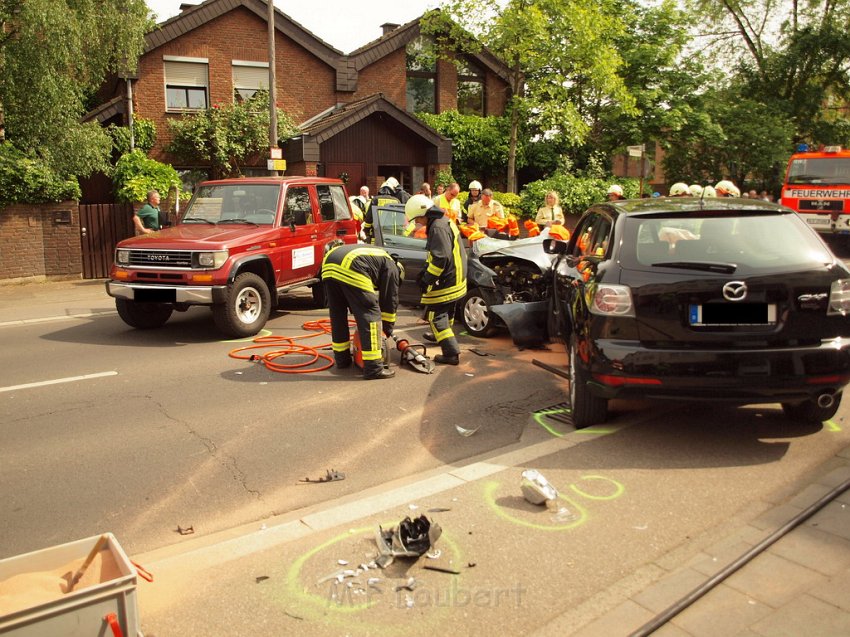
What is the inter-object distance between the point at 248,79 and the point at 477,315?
1669cm

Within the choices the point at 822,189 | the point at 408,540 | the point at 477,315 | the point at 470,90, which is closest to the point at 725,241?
the point at 408,540

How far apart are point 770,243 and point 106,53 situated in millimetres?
15886

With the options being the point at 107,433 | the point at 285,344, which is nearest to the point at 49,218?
the point at 285,344

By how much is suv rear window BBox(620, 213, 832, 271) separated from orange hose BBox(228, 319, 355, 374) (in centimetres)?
369

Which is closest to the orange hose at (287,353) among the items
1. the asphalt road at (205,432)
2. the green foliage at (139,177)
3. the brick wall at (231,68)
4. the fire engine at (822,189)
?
the asphalt road at (205,432)

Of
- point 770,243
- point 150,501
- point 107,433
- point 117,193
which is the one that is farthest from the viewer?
point 117,193

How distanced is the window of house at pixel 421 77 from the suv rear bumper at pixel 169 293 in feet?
60.3

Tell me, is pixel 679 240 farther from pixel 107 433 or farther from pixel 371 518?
pixel 107 433

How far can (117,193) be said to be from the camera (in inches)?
711

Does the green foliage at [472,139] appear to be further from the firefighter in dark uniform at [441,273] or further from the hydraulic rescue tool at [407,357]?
the hydraulic rescue tool at [407,357]

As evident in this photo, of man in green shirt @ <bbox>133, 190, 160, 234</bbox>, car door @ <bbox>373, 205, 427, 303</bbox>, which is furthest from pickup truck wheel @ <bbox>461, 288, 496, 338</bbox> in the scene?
man in green shirt @ <bbox>133, 190, 160, 234</bbox>

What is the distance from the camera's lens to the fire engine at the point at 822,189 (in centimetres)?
2012

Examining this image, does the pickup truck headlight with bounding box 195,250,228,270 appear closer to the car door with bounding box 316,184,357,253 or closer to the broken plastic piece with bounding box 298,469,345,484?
the car door with bounding box 316,184,357,253

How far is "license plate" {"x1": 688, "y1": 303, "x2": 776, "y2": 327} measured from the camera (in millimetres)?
4793
